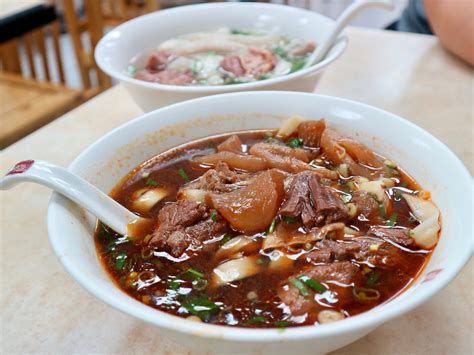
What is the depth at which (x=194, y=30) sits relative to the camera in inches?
86.8

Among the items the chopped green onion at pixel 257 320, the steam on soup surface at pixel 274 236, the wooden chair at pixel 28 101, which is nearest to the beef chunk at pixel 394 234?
the steam on soup surface at pixel 274 236

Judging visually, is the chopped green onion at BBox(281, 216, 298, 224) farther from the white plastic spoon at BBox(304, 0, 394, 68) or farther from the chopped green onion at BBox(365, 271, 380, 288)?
the white plastic spoon at BBox(304, 0, 394, 68)

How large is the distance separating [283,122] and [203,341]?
2.57 feet

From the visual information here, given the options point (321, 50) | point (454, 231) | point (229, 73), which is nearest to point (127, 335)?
point (454, 231)

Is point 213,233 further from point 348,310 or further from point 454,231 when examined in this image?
point 454,231

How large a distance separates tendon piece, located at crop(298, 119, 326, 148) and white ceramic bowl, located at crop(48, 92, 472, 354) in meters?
0.05

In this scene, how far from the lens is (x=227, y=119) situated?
1.41 m

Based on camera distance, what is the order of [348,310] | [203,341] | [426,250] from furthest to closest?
[426,250] < [348,310] < [203,341]

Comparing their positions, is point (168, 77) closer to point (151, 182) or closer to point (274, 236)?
point (151, 182)

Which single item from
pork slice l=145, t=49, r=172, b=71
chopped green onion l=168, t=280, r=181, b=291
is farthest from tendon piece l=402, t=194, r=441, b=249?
pork slice l=145, t=49, r=172, b=71

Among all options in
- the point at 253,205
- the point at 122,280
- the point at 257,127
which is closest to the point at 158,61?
the point at 257,127

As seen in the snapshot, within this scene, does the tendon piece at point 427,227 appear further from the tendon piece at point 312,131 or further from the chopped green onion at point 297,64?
the chopped green onion at point 297,64

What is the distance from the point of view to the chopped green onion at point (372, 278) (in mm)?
953

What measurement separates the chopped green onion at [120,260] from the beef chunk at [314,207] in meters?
0.34
